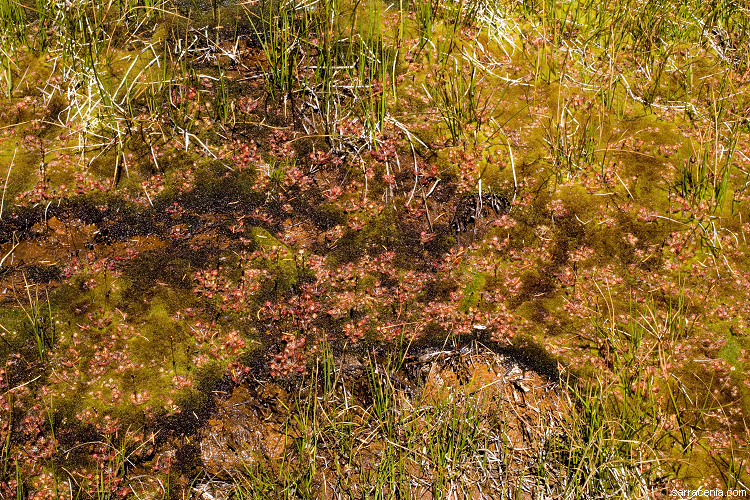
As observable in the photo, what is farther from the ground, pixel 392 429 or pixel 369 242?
pixel 369 242

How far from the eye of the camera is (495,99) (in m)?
4.64

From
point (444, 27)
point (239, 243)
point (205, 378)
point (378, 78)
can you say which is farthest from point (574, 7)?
point (205, 378)

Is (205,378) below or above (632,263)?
below

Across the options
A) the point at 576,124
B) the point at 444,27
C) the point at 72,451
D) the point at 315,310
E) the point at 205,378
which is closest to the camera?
the point at 72,451

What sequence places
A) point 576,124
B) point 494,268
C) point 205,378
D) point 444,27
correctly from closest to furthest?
point 205,378, point 494,268, point 576,124, point 444,27

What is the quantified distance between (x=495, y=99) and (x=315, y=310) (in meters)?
2.14

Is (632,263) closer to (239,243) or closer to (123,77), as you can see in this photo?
(239,243)

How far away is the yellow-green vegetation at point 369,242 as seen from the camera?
3.11m

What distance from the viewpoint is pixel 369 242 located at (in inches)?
154

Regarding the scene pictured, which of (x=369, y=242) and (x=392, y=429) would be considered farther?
(x=369, y=242)

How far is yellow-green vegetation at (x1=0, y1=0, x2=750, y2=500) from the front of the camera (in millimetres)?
3107

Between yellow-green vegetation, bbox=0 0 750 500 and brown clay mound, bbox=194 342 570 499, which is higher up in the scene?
yellow-green vegetation, bbox=0 0 750 500

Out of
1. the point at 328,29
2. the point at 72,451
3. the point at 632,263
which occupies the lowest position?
the point at 72,451

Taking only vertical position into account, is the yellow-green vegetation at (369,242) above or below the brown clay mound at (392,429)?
above
